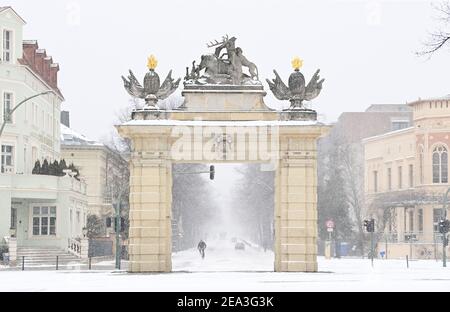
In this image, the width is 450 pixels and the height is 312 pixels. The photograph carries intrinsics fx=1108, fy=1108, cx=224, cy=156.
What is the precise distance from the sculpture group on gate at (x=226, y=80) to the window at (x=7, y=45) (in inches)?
926

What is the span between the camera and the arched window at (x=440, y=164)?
84688 mm

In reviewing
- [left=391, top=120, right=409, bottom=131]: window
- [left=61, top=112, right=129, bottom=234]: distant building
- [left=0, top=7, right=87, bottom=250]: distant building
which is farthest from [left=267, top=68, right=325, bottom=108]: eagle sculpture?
[left=391, top=120, right=409, bottom=131]: window

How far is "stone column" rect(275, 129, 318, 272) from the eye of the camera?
41406mm

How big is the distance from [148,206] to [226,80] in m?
5.62

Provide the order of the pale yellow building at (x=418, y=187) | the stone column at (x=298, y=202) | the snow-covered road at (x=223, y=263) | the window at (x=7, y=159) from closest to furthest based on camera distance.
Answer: the stone column at (x=298, y=202) < the snow-covered road at (x=223, y=263) < the window at (x=7, y=159) < the pale yellow building at (x=418, y=187)

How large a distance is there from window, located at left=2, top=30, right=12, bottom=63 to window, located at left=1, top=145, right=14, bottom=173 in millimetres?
5073

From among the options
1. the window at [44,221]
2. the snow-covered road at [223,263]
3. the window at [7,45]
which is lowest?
the snow-covered road at [223,263]

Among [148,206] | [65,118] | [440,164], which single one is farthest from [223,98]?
[65,118]

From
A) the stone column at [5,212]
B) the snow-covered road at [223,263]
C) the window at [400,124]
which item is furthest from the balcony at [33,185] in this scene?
the window at [400,124]

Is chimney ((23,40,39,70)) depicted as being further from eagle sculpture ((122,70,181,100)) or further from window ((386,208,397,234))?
window ((386,208,397,234))

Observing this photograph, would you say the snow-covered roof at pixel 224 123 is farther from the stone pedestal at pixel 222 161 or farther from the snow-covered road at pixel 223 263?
the snow-covered road at pixel 223 263
